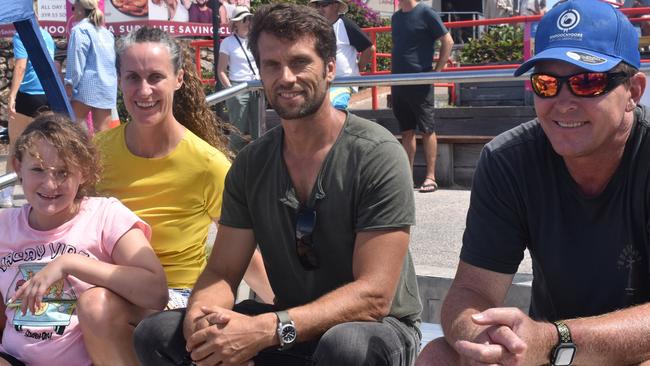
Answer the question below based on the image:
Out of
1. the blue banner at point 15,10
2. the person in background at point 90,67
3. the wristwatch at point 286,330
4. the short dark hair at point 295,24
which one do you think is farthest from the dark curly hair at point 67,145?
the person in background at point 90,67

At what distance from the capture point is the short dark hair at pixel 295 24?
3211mm

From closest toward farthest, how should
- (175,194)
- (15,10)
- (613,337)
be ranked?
(613,337) → (175,194) → (15,10)

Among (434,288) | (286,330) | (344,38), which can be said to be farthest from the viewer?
(344,38)

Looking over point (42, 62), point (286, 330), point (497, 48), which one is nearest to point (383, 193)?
point (286, 330)

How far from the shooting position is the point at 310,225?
3.09 m

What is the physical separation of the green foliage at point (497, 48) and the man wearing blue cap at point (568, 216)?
9783mm

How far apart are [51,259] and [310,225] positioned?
101 centimetres

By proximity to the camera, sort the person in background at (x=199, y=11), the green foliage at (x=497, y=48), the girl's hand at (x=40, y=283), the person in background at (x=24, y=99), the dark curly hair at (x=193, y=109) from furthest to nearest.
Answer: the person in background at (x=199, y=11) < the green foliage at (x=497, y=48) < the person in background at (x=24, y=99) < the dark curly hair at (x=193, y=109) < the girl's hand at (x=40, y=283)

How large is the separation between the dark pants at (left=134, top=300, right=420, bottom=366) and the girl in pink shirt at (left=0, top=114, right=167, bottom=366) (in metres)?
0.22

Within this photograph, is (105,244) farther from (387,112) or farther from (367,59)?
(387,112)

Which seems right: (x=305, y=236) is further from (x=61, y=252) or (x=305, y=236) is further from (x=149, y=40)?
(x=149, y=40)

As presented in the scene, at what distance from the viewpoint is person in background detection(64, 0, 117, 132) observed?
7.68m

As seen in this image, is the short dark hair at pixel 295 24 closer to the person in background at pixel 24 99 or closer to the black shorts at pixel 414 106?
the black shorts at pixel 414 106

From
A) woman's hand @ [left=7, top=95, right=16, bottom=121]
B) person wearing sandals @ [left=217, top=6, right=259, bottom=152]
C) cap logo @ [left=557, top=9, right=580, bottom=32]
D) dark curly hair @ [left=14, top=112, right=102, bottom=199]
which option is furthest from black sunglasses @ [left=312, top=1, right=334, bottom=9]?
cap logo @ [left=557, top=9, right=580, bottom=32]
